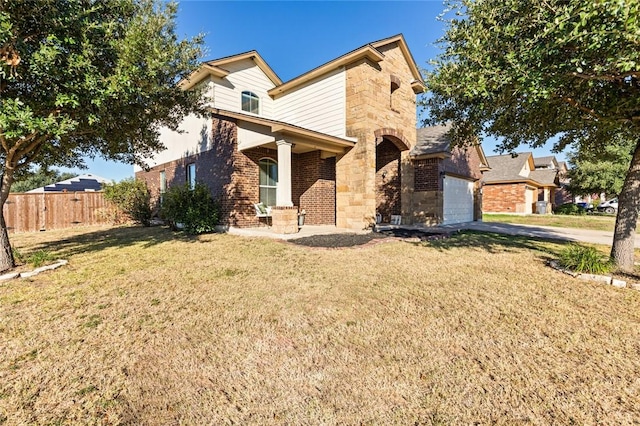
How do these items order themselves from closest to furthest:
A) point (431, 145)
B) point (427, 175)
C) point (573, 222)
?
point (427, 175), point (431, 145), point (573, 222)

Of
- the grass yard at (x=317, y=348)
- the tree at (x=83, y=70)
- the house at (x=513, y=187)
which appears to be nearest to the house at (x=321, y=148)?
the tree at (x=83, y=70)

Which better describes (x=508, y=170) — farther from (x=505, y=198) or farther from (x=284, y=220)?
(x=284, y=220)

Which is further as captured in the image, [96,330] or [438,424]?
[96,330]

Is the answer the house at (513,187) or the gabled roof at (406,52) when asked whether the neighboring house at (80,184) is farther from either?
the house at (513,187)

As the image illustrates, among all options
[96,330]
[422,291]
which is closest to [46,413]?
[96,330]

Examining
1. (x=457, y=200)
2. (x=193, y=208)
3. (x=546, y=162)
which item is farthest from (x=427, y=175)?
(x=546, y=162)

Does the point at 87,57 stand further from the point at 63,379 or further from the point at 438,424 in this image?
the point at 438,424

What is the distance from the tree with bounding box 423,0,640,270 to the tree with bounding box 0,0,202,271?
19.2 feet

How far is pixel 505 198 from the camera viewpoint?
24.5 m

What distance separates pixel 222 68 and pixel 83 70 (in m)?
8.47

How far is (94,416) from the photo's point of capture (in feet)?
6.30

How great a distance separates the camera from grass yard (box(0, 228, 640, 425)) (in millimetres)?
1995

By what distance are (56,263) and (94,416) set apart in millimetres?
5679

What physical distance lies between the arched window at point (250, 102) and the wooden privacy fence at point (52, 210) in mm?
9638
